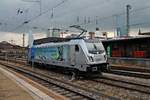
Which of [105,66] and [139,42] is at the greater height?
[139,42]

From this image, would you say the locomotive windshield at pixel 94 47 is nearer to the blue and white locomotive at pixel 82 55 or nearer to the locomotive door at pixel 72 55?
the blue and white locomotive at pixel 82 55

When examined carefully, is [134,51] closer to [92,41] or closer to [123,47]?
[123,47]

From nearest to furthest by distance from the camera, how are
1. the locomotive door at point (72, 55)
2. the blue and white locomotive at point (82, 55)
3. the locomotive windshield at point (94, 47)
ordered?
the blue and white locomotive at point (82, 55), the locomotive windshield at point (94, 47), the locomotive door at point (72, 55)

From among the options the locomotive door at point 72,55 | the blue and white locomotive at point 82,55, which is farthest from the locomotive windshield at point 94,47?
the locomotive door at point 72,55

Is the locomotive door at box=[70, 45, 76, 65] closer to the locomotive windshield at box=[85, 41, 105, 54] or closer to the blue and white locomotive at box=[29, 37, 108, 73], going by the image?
the blue and white locomotive at box=[29, 37, 108, 73]

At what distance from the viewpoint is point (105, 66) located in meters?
22.6

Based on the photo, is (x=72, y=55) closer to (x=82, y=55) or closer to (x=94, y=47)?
(x=82, y=55)

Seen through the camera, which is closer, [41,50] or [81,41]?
[81,41]

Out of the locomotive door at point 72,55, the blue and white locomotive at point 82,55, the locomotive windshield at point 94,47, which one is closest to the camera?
the blue and white locomotive at point 82,55

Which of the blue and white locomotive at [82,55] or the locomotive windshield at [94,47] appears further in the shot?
the locomotive windshield at [94,47]

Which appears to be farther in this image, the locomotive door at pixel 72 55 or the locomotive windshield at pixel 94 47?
the locomotive door at pixel 72 55

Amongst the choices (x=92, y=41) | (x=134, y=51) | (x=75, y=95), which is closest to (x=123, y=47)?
(x=134, y=51)

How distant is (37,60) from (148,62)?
547 inches

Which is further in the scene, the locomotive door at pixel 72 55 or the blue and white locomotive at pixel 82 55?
the locomotive door at pixel 72 55
